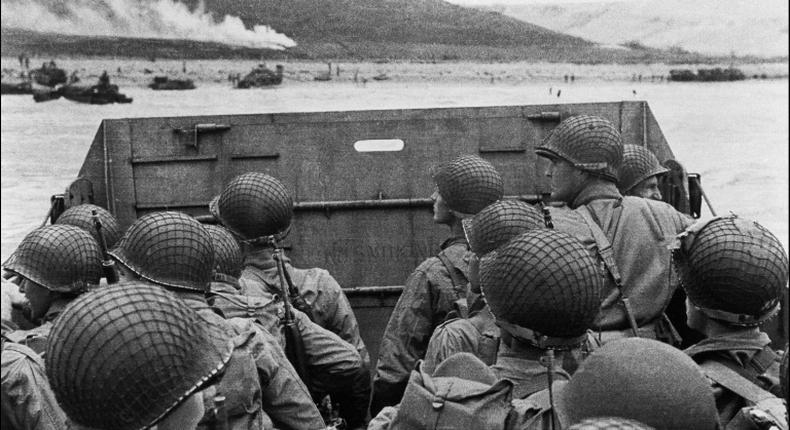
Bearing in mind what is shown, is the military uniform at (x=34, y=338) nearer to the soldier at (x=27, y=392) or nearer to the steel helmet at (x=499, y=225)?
the soldier at (x=27, y=392)

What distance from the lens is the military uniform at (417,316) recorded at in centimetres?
397

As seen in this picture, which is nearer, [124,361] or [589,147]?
[124,361]

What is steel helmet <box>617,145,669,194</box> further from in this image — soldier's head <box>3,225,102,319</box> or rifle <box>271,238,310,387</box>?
soldier's head <box>3,225,102,319</box>

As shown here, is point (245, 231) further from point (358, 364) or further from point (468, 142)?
point (468, 142)

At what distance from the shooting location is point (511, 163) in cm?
579

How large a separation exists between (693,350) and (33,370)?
201cm

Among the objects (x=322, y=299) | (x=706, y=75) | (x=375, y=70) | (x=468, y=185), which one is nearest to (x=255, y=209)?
(x=322, y=299)

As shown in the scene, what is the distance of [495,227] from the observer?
3.21m

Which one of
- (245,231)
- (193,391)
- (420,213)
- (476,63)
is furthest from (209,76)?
(193,391)

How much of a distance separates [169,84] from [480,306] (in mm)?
6581

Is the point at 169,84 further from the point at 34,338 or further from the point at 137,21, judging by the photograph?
the point at 34,338

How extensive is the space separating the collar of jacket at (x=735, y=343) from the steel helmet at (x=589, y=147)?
1657mm

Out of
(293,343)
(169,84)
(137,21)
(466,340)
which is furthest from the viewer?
(169,84)

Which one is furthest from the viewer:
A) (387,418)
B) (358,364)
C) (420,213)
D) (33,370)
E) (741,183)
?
(741,183)
